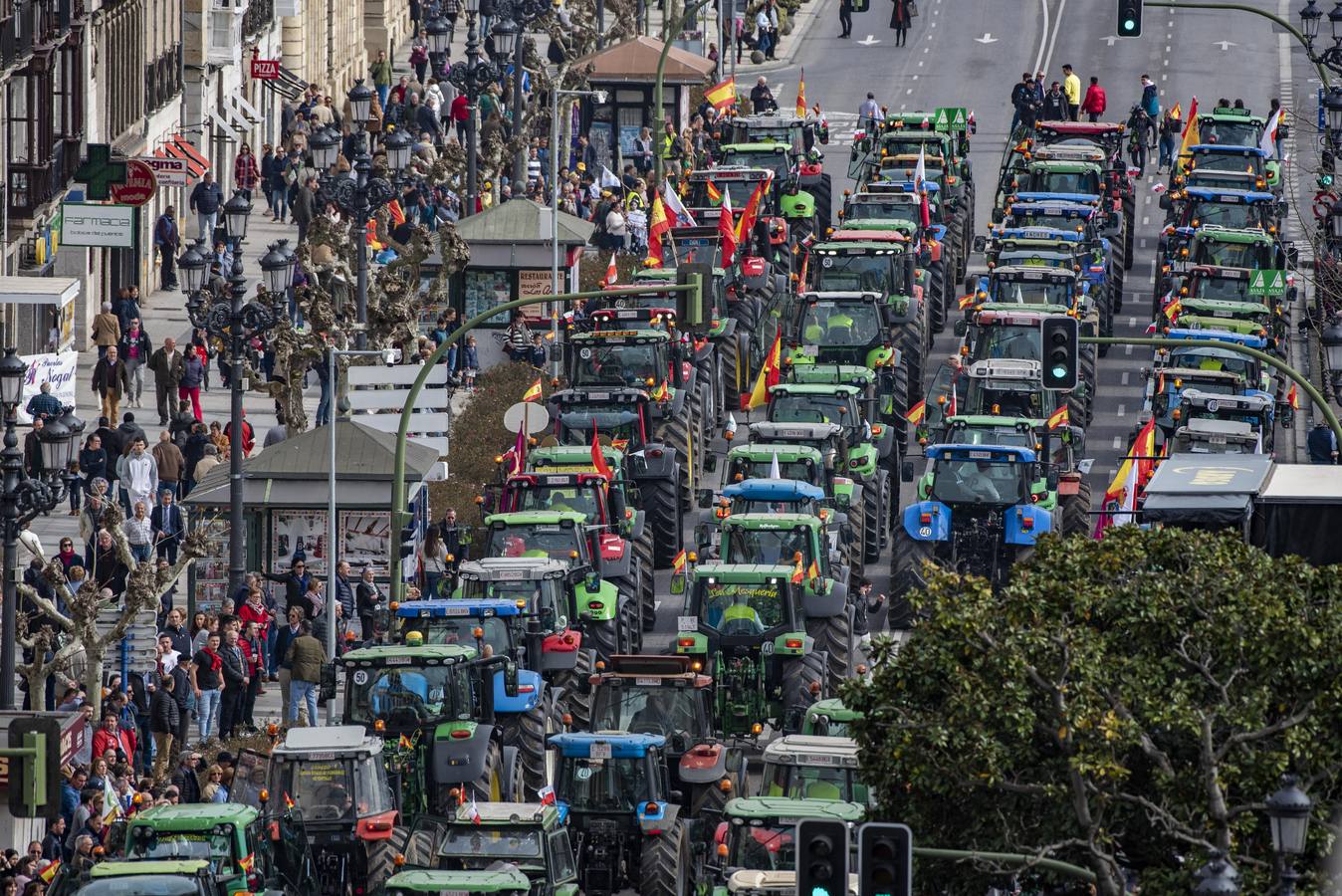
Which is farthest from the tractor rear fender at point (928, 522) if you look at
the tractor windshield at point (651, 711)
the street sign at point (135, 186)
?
the street sign at point (135, 186)

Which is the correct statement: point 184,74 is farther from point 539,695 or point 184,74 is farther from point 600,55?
point 539,695

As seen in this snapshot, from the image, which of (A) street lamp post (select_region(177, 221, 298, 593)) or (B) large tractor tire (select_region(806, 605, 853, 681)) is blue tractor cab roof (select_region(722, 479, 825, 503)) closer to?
(B) large tractor tire (select_region(806, 605, 853, 681))

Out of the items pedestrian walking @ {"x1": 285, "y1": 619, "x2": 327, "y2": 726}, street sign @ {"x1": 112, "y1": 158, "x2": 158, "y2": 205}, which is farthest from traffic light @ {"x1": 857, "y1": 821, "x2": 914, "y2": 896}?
street sign @ {"x1": 112, "y1": 158, "x2": 158, "y2": 205}

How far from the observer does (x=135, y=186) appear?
5903 cm

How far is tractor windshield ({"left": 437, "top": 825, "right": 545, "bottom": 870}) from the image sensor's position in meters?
29.6

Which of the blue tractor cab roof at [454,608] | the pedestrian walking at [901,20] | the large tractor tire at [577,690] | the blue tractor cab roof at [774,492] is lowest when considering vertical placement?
the large tractor tire at [577,690]

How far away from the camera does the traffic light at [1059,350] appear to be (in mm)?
35250

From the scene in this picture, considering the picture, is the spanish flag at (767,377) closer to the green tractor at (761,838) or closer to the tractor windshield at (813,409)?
the tractor windshield at (813,409)

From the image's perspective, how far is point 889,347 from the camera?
168 feet

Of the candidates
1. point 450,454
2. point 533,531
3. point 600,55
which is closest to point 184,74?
point 600,55

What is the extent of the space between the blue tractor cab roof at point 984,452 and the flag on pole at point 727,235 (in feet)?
44.9

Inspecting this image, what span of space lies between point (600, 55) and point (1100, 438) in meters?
20.3

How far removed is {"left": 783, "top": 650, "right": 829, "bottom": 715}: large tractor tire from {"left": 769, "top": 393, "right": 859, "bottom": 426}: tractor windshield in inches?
358

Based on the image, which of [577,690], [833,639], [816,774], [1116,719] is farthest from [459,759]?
[1116,719]
